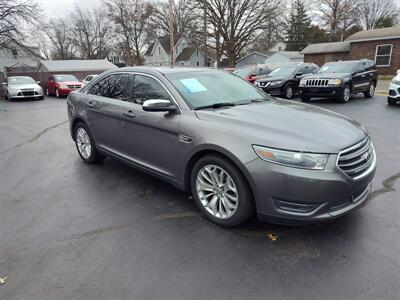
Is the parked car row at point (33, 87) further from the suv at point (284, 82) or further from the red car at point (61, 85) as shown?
the suv at point (284, 82)

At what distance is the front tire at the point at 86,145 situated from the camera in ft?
17.1

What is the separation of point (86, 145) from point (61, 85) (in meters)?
16.9

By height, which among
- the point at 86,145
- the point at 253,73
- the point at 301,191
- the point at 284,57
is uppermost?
the point at 284,57

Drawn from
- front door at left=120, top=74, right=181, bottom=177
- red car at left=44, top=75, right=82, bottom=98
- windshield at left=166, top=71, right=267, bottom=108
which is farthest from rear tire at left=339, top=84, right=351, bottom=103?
red car at left=44, top=75, right=82, bottom=98

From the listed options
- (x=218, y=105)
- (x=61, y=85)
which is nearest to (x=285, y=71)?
(x=218, y=105)

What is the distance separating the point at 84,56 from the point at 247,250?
7599 cm

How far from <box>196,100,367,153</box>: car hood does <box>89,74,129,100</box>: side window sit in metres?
1.57

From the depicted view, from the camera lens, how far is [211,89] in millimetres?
3904

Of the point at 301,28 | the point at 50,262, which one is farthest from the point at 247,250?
the point at 301,28

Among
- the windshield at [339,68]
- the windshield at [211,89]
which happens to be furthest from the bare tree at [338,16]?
the windshield at [211,89]

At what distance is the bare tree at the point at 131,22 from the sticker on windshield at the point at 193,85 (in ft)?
167

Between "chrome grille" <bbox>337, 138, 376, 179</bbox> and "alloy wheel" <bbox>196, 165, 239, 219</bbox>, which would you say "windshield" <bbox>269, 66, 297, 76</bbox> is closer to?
"chrome grille" <bbox>337, 138, 376, 179</bbox>

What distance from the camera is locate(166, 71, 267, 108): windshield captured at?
12.0 ft

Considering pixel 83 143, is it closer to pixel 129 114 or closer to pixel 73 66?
pixel 129 114
